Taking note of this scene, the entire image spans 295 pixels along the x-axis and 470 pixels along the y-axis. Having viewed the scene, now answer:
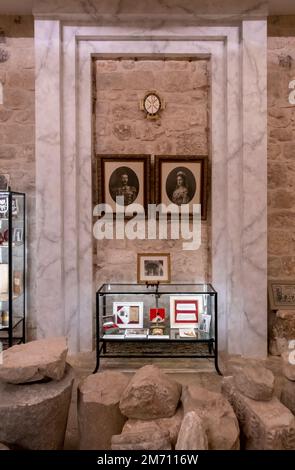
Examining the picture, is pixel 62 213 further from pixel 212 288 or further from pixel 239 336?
pixel 239 336

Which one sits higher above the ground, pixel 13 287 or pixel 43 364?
pixel 13 287

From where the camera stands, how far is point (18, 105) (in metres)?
4.06

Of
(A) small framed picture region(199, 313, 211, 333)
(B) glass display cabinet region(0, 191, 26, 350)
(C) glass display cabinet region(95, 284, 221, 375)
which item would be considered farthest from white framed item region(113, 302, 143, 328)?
(B) glass display cabinet region(0, 191, 26, 350)

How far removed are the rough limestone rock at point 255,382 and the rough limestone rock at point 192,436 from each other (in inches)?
18.6

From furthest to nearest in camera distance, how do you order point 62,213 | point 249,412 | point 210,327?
point 62,213, point 210,327, point 249,412

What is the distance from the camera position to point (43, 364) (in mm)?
2166

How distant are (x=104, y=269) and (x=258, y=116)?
2.49 m

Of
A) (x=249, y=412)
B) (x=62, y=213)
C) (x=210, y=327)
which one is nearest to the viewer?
(x=249, y=412)

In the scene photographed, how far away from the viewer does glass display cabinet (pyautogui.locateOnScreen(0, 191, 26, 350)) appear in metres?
3.59

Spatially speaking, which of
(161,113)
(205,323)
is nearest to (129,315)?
(205,323)
